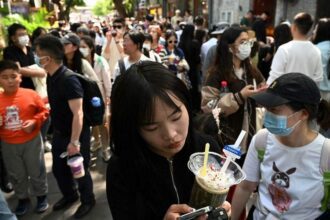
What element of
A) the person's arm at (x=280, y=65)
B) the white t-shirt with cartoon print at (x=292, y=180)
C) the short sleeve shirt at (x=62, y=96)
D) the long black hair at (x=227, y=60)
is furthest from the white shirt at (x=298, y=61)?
the short sleeve shirt at (x=62, y=96)

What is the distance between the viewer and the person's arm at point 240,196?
195 cm

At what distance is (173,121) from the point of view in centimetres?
112

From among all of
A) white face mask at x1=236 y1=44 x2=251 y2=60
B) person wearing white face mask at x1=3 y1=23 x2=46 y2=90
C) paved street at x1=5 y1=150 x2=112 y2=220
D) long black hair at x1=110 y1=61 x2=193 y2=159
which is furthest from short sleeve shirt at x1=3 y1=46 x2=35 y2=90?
long black hair at x1=110 y1=61 x2=193 y2=159

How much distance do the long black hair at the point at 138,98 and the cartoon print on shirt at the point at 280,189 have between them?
814mm

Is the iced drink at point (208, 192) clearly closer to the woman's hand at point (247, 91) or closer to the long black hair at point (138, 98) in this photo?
the long black hair at point (138, 98)

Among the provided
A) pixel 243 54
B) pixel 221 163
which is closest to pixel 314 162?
pixel 221 163

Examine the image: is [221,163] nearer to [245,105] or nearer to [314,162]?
[314,162]

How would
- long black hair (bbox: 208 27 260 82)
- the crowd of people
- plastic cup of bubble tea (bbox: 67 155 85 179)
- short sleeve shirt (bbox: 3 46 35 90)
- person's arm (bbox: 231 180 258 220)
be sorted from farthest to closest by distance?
short sleeve shirt (bbox: 3 46 35 90), plastic cup of bubble tea (bbox: 67 155 85 179), long black hair (bbox: 208 27 260 82), person's arm (bbox: 231 180 258 220), the crowd of people

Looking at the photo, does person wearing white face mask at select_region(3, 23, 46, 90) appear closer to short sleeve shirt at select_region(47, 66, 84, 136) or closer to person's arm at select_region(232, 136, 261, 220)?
short sleeve shirt at select_region(47, 66, 84, 136)

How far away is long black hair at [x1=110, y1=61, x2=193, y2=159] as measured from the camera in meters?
1.10

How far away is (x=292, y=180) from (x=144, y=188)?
0.86 metres

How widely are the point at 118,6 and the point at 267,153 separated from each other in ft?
95.1

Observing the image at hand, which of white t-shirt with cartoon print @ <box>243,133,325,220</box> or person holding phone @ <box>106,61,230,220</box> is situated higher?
person holding phone @ <box>106,61,230,220</box>

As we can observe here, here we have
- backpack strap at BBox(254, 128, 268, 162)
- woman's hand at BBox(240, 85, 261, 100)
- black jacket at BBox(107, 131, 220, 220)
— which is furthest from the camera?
woman's hand at BBox(240, 85, 261, 100)
